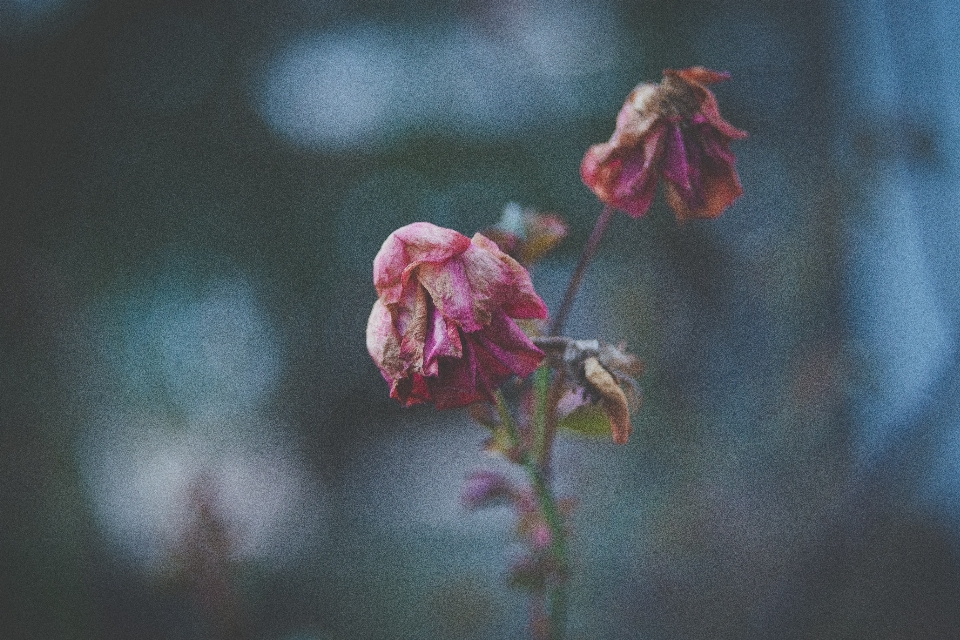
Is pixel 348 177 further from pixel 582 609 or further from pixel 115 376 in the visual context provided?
pixel 582 609

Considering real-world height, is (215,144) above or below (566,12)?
below

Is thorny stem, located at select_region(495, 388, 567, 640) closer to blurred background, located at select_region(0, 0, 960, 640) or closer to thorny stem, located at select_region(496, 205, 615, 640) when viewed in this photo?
thorny stem, located at select_region(496, 205, 615, 640)

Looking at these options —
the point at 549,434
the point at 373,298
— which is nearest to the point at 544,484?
the point at 549,434

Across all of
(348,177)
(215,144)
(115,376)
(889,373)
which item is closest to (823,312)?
(889,373)

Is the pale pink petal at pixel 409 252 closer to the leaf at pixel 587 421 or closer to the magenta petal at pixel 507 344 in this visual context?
the magenta petal at pixel 507 344

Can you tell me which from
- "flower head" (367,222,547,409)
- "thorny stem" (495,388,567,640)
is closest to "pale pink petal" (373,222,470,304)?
"flower head" (367,222,547,409)

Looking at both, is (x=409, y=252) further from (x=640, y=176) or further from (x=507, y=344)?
(x=640, y=176)
